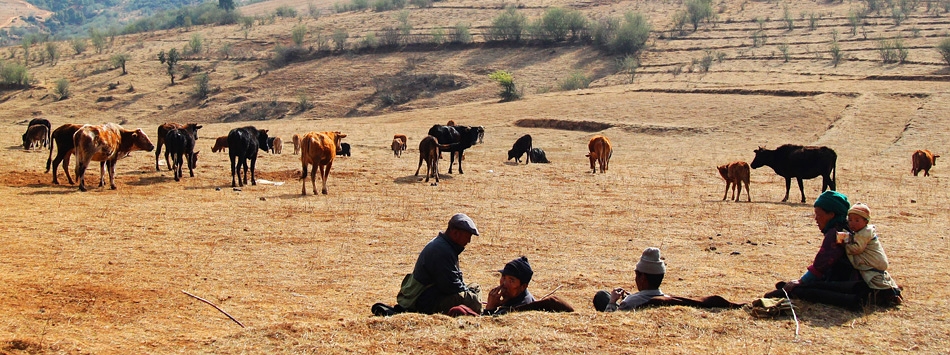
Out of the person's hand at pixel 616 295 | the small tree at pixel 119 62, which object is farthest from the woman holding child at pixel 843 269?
the small tree at pixel 119 62

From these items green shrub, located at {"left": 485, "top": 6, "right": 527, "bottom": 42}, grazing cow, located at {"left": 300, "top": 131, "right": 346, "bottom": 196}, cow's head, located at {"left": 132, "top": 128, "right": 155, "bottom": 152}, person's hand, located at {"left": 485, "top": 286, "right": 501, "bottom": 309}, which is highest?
green shrub, located at {"left": 485, "top": 6, "right": 527, "bottom": 42}

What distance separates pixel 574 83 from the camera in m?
59.7

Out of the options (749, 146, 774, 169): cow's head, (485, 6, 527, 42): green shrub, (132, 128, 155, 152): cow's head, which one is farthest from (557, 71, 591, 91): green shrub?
(132, 128, 155, 152): cow's head

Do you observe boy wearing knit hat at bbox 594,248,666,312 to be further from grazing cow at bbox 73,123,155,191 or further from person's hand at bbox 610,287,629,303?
grazing cow at bbox 73,123,155,191

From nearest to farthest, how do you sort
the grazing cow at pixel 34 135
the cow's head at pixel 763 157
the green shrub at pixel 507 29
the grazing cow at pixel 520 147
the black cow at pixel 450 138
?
the cow's head at pixel 763 157 → the black cow at pixel 450 138 → the grazing cow at pixel 34 135 → the grazing cow at pixel 520 147 → the green shrub at pixel 507 29

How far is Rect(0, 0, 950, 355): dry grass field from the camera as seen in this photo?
25.4 ft

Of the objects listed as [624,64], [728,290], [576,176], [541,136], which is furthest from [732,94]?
[728,290]

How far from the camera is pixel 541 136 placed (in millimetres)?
38250

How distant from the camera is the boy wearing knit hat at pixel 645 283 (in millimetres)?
8445

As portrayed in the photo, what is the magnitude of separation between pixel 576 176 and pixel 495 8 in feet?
240

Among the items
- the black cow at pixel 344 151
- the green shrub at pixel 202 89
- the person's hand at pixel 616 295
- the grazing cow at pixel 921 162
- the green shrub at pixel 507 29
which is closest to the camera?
the person's hand at pixel 616 295

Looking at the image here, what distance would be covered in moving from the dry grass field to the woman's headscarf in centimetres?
99

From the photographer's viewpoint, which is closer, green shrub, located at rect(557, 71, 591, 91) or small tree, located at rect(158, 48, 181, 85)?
green shrub, located at rect(557, 71, 591, 91)

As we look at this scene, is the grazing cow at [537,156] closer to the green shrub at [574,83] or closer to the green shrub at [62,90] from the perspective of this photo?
the green shrub at [574,83]
